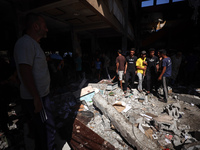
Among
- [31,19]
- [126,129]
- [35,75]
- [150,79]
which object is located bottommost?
[126,129]

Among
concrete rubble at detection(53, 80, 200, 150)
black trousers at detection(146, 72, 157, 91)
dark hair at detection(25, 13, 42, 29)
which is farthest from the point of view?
black trousers at detection(146, 72, 157, 91)

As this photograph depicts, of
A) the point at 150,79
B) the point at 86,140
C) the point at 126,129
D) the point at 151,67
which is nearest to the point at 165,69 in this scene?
the point at 151,67

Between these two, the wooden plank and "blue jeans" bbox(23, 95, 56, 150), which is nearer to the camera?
"blue jeans" bbox(23, 95, 56, 150)

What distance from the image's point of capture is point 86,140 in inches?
88.6

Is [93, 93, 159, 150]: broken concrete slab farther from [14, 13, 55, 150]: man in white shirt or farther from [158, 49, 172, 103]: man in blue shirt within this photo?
[158, 49, 172, 103]: man in blue shirt

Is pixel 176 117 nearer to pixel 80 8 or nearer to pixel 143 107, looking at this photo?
pixel 143 107

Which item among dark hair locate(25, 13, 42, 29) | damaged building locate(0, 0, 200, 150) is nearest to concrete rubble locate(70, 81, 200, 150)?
damaged building locate(0, 0, 200, 150)

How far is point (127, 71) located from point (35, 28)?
4258 millimetres

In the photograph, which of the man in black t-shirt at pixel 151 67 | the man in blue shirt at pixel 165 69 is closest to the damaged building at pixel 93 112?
the man in black t-shirt at pixel 151 67

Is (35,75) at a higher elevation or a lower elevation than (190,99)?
higher

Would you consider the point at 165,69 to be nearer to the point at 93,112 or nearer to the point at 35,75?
the point at 93,112

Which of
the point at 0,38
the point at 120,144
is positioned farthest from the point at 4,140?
the point at 0,38

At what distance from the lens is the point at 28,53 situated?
109 centimetres

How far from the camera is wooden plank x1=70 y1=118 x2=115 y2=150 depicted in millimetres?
2072
